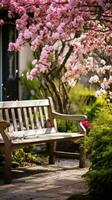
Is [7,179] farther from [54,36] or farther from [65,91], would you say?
[65,91]

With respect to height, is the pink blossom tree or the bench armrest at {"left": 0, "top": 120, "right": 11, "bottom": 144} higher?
the pink blossom tree

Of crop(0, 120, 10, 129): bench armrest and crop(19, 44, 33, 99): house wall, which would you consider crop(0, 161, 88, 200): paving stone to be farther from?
crop(19, 44, 33, 99): house wall

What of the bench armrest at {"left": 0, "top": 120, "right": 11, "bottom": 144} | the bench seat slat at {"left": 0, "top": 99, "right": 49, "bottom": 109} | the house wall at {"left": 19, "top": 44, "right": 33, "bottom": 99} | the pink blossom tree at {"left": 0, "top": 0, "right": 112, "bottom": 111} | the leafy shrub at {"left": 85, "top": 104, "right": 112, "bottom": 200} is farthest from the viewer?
the house wall at {"left": 19, "top": 44, "right": 33, "bottom": 99}

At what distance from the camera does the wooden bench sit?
25.0ft

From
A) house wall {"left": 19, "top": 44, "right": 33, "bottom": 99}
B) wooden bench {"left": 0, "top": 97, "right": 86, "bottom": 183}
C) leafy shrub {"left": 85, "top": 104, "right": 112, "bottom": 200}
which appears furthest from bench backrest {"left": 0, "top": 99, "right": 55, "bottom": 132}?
house wall {"left": 19, "top": 44, "right": 33, "bottom": 99}

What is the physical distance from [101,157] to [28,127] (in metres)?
2.93

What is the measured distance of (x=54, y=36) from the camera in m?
6.70

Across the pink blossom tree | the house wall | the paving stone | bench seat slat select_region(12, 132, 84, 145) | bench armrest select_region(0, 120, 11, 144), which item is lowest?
the paving stone

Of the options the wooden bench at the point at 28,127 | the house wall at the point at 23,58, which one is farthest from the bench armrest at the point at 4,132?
the house wall at the point at 23,58

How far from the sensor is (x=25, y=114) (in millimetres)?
8992

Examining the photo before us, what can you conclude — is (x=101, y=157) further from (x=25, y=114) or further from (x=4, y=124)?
(x=25, y=114)

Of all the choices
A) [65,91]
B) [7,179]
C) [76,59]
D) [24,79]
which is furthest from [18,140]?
[24,79]

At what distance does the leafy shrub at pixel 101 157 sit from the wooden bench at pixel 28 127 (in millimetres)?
1363

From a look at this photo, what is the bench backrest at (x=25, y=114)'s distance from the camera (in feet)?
28.3
